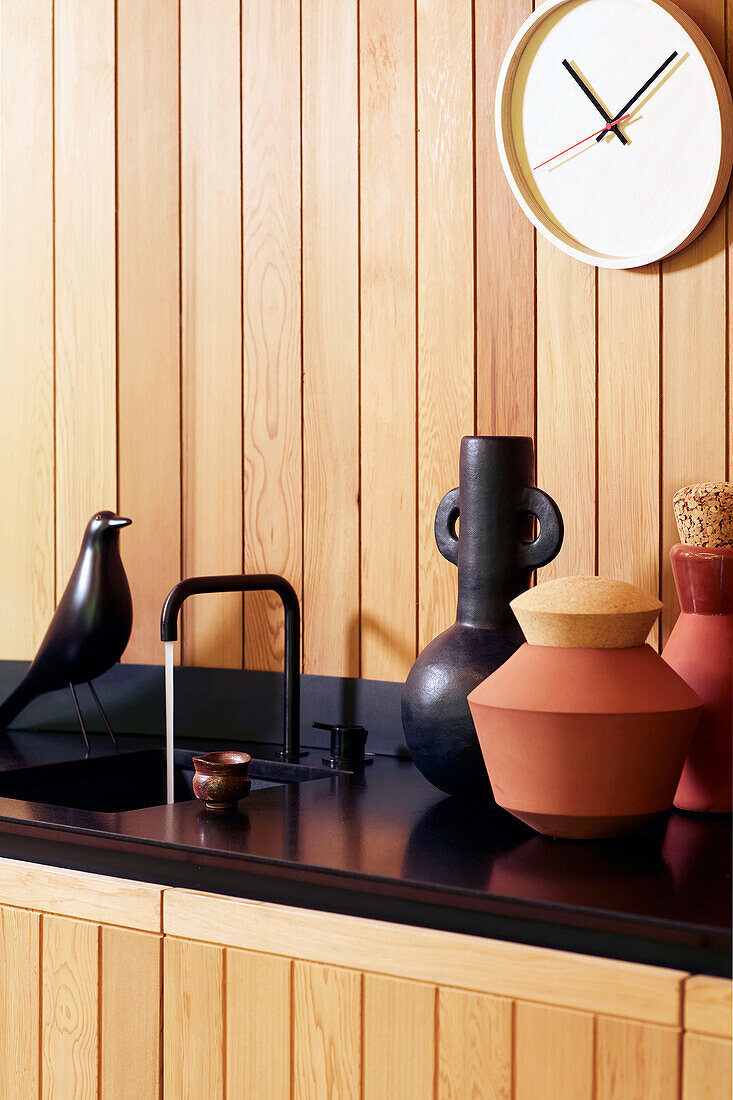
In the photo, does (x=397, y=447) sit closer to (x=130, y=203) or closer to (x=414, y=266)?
(x=414, y=266)

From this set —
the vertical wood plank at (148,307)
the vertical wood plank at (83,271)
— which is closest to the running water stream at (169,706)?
the vertical wood plank at (148,307)

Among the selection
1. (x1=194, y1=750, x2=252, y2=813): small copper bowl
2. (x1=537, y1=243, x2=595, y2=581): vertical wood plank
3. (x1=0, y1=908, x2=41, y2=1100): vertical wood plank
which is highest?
(x1=537, y1=243, x2=595, y2=581): vertical wood plank

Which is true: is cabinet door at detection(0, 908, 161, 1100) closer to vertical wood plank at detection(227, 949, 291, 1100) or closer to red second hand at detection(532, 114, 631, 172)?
vertical wood plank at detection(227, 949, 291, 1100)

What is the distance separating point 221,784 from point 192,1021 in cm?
25

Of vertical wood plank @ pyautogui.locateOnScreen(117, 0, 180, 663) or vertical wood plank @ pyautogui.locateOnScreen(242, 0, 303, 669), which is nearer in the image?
vertical wood plank @ pyautogui.locateOnScreen(242, 0, 303, 669)

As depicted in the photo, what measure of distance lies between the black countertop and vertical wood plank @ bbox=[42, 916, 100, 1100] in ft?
0.23

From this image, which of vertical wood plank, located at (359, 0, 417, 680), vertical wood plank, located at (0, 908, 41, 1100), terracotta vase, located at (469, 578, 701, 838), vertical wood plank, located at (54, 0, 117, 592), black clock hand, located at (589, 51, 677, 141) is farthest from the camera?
vertical wood plank, located at (54, 0, 117, 592)

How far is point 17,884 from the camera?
129cm

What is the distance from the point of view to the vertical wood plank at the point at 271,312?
1829 mm

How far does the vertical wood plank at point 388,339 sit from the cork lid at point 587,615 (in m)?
0.52

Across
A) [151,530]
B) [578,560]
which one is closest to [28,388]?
[151,530]

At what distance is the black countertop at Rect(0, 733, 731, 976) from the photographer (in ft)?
3.23

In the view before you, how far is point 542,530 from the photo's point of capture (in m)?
1.42

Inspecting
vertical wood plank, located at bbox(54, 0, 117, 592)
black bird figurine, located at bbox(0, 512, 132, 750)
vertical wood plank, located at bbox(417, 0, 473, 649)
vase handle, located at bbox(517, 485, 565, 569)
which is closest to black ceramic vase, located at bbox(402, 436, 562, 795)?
A: vase handle, located at bbox(517, 485, 565, 569)
